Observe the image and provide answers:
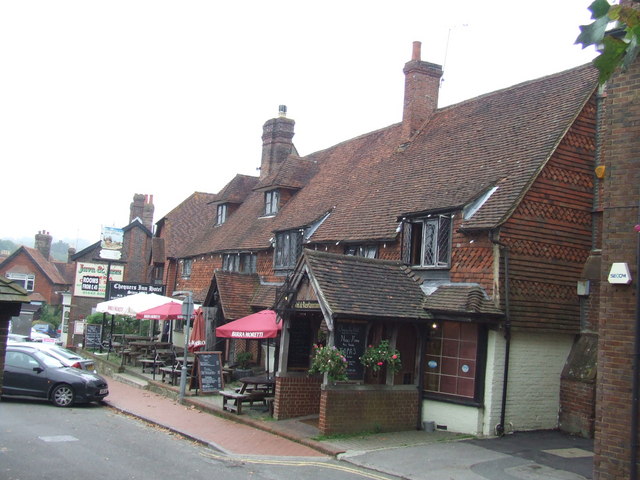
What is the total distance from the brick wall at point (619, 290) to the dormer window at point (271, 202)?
17270mm

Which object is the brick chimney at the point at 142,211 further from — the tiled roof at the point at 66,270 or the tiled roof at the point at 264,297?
the tiled roof at the point at 264,297

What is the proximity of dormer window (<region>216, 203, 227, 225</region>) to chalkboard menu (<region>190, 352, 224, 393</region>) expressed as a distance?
43.4 feet

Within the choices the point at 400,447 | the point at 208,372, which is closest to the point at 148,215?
the point at 208,372

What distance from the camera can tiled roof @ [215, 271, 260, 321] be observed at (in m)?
21.5

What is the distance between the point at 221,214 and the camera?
31609 millimetres

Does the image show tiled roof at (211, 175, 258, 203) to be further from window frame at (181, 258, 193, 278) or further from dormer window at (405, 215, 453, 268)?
dormer window at (405, 215, 453, 268)

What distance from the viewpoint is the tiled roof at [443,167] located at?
1479 cm

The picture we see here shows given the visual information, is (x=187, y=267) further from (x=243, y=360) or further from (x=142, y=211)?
(x=142, y=211)

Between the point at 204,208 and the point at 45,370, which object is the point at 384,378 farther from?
the point at 204,208

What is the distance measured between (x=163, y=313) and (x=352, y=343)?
403 inches

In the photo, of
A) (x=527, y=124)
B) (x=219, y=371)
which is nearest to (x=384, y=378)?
(x=219, y=371)

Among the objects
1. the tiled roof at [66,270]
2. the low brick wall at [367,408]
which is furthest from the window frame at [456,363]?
the tiled roof at [66,270]

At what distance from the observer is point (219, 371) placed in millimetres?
18828

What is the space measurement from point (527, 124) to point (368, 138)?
30.6ft
